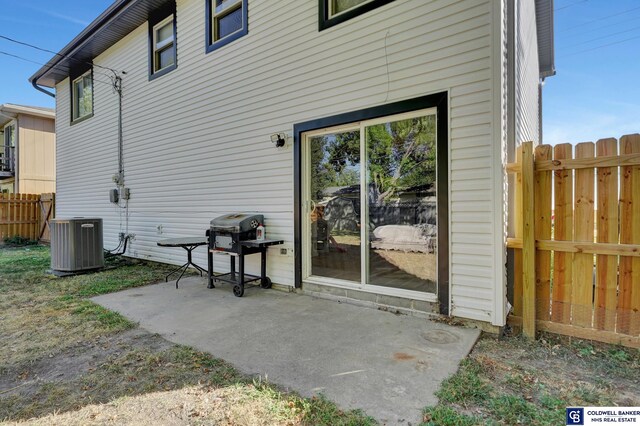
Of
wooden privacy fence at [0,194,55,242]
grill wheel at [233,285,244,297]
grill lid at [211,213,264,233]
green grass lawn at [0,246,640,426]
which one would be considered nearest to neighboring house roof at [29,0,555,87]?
wooden privacy fence at [0,194,55,242]

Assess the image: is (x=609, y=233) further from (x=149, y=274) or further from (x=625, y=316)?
(x=149, y=274)

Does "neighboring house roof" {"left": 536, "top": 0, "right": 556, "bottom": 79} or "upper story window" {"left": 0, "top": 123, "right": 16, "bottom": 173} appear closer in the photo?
"neighboring house roof" {"left": 536, "top": 0, "right": 556, "bottom": 79}

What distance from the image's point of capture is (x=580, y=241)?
302 cm

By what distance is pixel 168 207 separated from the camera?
22.5 feet

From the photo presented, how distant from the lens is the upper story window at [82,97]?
29.8 ft

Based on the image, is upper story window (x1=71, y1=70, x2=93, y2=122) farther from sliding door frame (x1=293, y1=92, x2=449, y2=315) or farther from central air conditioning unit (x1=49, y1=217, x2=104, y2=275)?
sliding door frame (x1=293, y1=92, x2=449, y2=315)

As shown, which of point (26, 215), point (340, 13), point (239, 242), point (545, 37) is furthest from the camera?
point (26, 215)

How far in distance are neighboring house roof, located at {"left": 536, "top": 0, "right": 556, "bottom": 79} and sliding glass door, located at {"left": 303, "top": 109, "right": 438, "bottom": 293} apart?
5325 millimetres

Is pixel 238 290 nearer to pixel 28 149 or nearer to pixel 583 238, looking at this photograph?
pixel 583 238

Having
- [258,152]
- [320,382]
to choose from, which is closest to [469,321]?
[320,382]

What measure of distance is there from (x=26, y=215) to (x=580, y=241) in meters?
15.5

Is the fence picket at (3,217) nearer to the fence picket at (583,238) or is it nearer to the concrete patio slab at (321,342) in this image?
the concrete patio slab at (321,342)

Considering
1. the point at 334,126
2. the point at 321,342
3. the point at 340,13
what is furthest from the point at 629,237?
the point at 340,13

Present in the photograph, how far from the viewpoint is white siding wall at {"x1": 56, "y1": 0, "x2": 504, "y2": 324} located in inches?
130
